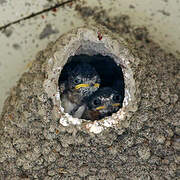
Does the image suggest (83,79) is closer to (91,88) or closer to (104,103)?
(91,88)

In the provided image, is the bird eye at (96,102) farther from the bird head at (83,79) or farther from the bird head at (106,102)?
the bird head at (83,79)

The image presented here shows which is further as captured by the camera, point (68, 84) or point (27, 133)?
point (68, 84)

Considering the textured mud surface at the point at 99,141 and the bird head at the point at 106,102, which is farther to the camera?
the bird head at the point at 106,102

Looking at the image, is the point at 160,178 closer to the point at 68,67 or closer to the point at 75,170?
the point at 75,170

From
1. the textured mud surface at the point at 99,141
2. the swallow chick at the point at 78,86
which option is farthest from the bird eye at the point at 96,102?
the textured mud surface at the point at 99,141

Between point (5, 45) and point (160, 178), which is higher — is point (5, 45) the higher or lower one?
the higher one

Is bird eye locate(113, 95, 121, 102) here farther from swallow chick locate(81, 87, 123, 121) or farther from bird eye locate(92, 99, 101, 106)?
bird eye locate(92, 99, 101, 106)

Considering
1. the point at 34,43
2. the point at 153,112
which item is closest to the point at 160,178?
the point at 153,112
